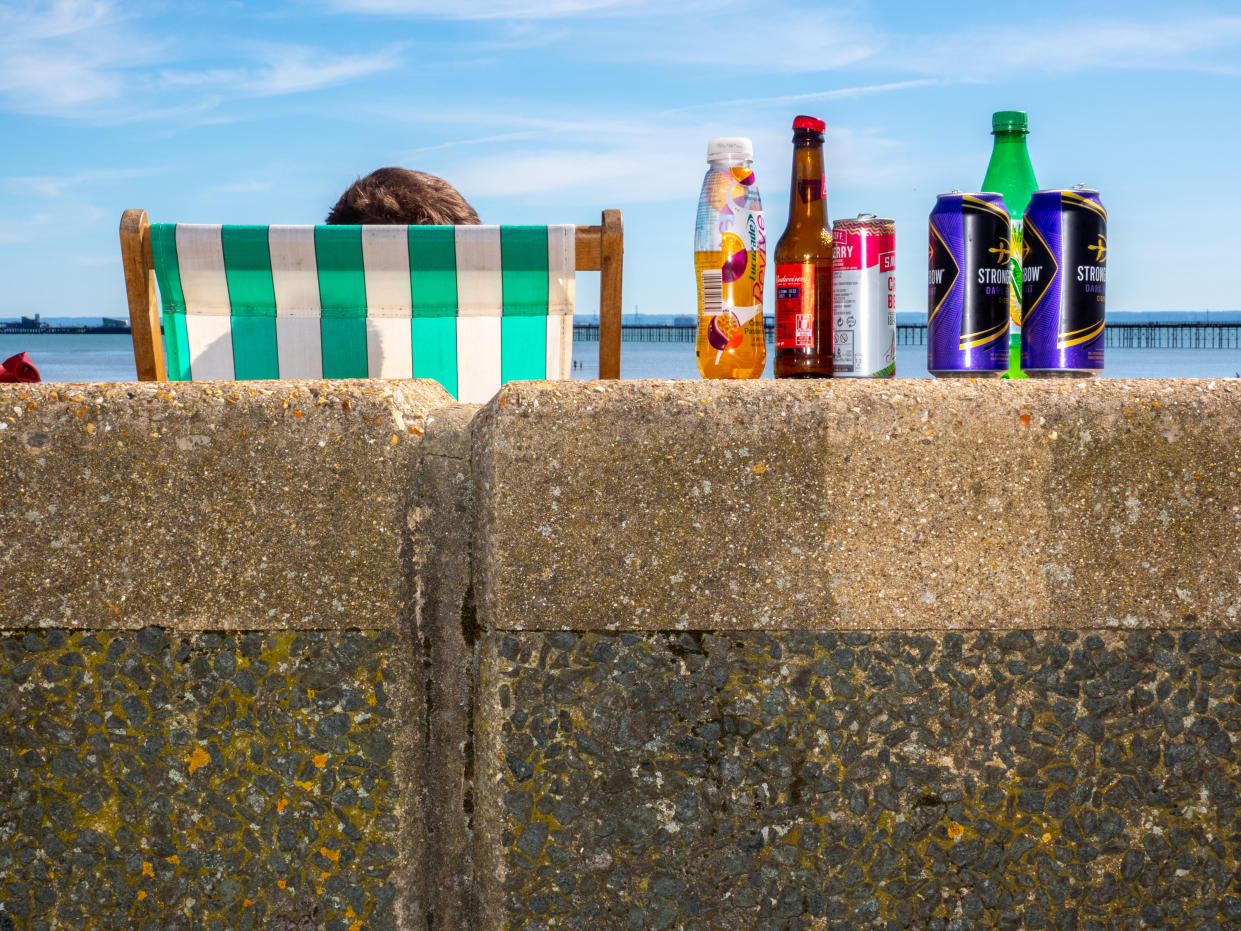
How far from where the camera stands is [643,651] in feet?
3.99

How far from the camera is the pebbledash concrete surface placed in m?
1.21

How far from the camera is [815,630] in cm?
122

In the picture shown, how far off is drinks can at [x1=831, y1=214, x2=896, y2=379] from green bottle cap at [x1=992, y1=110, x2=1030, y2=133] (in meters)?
0.27

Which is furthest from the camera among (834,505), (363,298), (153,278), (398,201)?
(398,201)

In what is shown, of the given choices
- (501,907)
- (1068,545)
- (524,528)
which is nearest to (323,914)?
(501,907)

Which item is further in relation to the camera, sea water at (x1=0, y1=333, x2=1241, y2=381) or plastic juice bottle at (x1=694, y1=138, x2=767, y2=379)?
sea water at (x1=0, y1=333, x2=1241, y2=381)

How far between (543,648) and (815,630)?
333 millimetres

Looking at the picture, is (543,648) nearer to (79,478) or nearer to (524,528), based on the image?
(524,528)

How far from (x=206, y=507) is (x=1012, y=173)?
1.23 metres

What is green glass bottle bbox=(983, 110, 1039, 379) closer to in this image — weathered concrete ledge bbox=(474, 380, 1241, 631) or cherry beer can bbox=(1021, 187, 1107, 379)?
cherry beer can bbox=(1021, 187, 1107, 379)

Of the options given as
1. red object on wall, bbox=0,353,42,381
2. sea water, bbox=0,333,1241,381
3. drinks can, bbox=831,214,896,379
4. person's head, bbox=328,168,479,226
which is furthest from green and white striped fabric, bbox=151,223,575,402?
sea water, bbox=0,333,1241,381

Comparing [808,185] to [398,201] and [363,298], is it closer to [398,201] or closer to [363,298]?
[363,298]

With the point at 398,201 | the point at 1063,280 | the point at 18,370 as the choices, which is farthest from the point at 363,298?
the point at 1063,280

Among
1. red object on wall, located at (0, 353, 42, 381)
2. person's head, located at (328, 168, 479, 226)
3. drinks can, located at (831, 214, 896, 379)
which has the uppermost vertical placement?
person's head, located at (328, 168, 479, 226)
